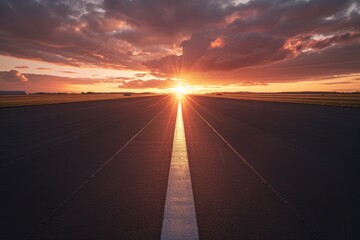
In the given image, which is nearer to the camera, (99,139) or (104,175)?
(104,175)

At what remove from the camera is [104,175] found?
239 inches

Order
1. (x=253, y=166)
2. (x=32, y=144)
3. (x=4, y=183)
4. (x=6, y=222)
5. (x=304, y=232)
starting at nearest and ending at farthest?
(x=304, y=232), (x=6, y=222), (x=4, y=183), (x=253, y=166), (x=32, y=144)

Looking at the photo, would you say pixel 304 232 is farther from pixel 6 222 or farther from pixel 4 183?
pixel 4 183

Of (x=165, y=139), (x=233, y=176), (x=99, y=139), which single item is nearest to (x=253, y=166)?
(x=233, y=176)

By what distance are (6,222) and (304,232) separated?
4118 millimetres

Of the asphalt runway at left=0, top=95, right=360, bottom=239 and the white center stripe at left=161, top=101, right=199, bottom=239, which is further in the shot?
the asphalt runway at left=0, top=95, right=360, bottom=239

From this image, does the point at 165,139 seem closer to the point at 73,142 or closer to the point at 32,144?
the point at 73,142

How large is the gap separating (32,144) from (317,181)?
969 centimetres

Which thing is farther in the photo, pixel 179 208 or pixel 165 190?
pixel 165 190

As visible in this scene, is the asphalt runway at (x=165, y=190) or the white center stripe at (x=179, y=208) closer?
the white center stripe at (x=179, y=208)

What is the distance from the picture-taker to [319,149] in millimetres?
9430

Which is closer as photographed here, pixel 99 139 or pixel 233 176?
pixel 233 176

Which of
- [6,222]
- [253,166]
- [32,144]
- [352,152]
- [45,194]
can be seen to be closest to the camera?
[6,222]

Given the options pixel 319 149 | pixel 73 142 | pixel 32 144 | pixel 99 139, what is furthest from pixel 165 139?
pixel 319 149
